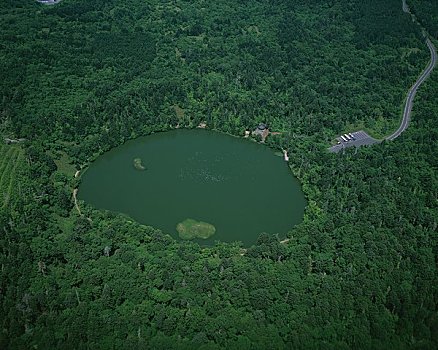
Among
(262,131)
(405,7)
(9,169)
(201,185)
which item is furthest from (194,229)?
(405,7)

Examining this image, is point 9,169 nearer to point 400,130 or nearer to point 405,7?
point 400,130

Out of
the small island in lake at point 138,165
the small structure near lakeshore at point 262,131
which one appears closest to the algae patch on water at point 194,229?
the small island in lake at point 138,165

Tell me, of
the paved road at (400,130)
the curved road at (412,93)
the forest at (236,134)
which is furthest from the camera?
the curved road at (412,93)

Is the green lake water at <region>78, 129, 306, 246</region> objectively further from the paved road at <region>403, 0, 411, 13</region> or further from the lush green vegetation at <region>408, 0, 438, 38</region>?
the paved road at <region>403, 0, 411, 13</region>

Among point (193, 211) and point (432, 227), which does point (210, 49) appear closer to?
point (193, 211)

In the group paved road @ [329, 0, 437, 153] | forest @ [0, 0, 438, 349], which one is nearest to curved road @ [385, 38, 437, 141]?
paved road @ [329, 0, 437, 153]

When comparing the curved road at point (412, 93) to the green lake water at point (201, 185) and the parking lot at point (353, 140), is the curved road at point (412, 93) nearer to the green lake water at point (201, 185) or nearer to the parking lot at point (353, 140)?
the parking lot at point (353, 140)
